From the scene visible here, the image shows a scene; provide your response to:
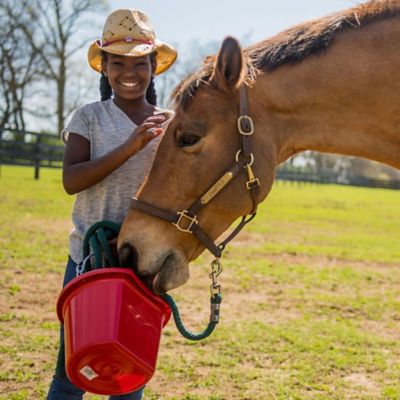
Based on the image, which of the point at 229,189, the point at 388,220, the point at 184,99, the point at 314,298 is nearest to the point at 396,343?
the point at 314,298

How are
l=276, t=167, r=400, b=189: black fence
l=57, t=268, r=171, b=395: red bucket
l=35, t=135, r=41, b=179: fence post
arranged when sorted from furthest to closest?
l=276, t=167, r=400, b=189: black fence, l=35, t=135, r=41, b=179: fence post, l=57, t=268, r=171, b=395: red bucket

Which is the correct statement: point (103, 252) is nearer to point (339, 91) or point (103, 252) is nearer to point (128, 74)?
point (128, 74)

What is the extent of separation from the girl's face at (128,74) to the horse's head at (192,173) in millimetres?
271

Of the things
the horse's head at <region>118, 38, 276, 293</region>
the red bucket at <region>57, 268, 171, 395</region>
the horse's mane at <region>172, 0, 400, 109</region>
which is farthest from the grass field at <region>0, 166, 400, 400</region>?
the horse's mane at <region>172, 0, 400, 109</region>

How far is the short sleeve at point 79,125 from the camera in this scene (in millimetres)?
2637

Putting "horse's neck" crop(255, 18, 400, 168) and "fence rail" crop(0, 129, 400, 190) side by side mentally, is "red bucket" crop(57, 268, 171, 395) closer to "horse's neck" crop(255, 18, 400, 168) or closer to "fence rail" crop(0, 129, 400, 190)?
"horse's neck" crop(255, 18, 400, 168)

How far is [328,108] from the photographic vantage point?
273 cm

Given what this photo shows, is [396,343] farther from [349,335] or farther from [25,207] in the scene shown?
[25,207]

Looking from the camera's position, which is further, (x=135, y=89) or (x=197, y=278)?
(x=197, y=278)

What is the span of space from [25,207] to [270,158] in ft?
35.1

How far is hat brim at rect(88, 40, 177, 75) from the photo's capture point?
2.62 metres

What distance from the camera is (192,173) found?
2482 millimetres

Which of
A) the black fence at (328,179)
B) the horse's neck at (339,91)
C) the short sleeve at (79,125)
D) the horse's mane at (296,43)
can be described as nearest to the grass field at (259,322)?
the short sleeve at (79,125)

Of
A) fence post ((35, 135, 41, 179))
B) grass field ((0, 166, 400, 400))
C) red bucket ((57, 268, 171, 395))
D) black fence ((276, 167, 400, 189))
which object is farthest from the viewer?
black fence ((276, 167, 400, 189))
